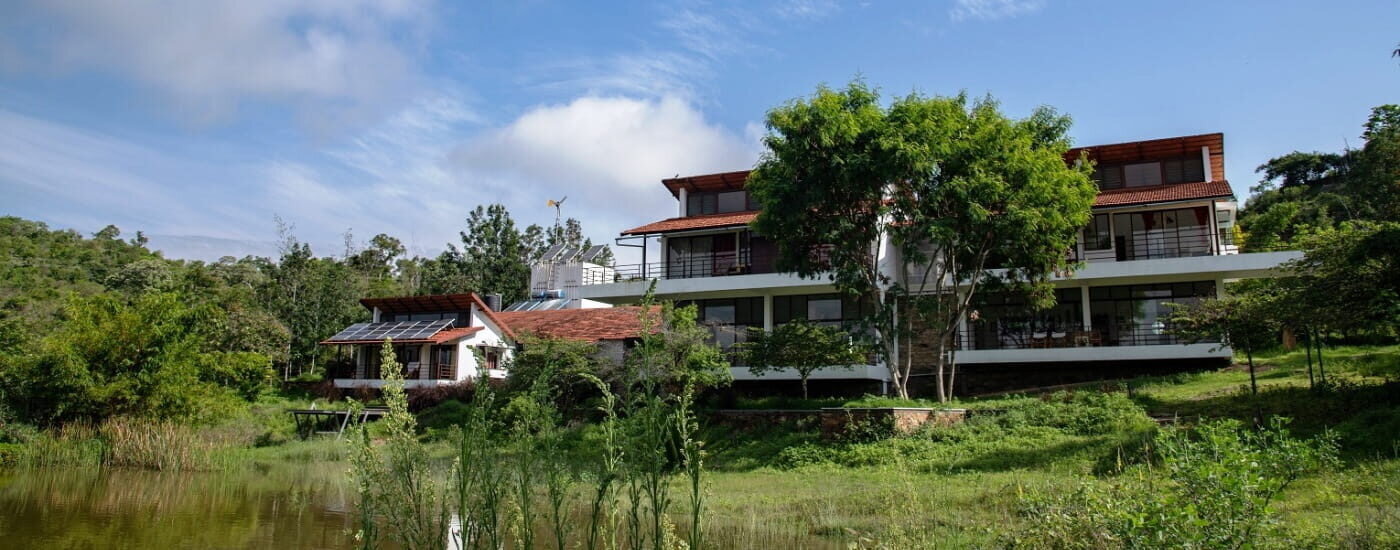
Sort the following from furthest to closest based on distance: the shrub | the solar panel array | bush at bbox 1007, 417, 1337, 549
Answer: the solar panel array < the shrub < bush at bbox 1007, 417, 1337, 549

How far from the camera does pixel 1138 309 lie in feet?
88.6

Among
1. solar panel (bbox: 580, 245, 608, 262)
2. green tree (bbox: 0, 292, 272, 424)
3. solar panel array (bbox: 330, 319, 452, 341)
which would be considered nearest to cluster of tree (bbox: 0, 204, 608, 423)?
green tree (bbox: 0, 292, 272, 424)

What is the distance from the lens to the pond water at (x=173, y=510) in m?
12.8

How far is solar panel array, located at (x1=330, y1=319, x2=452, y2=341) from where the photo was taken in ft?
122

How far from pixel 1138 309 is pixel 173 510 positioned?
83.7 feet

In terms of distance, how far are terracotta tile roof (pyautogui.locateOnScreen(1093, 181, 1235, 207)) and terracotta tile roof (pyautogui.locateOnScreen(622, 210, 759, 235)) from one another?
11083 mm

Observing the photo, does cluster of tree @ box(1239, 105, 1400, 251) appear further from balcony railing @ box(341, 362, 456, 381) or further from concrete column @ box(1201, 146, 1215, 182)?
balcony railing @ box(341, 362, 456, 381)

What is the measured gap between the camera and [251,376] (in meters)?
35.4

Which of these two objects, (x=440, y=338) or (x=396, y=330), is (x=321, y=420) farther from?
(x=396, y=330)

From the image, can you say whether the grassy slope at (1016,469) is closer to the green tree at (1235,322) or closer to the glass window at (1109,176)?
the green tree at (1235,322)

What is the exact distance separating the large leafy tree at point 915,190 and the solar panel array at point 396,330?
776 inches

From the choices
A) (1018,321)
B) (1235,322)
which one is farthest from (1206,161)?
(1235,322)

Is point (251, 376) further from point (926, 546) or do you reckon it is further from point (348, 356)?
point (926, 546)

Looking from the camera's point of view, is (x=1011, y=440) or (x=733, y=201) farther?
(x=733, y=201)
